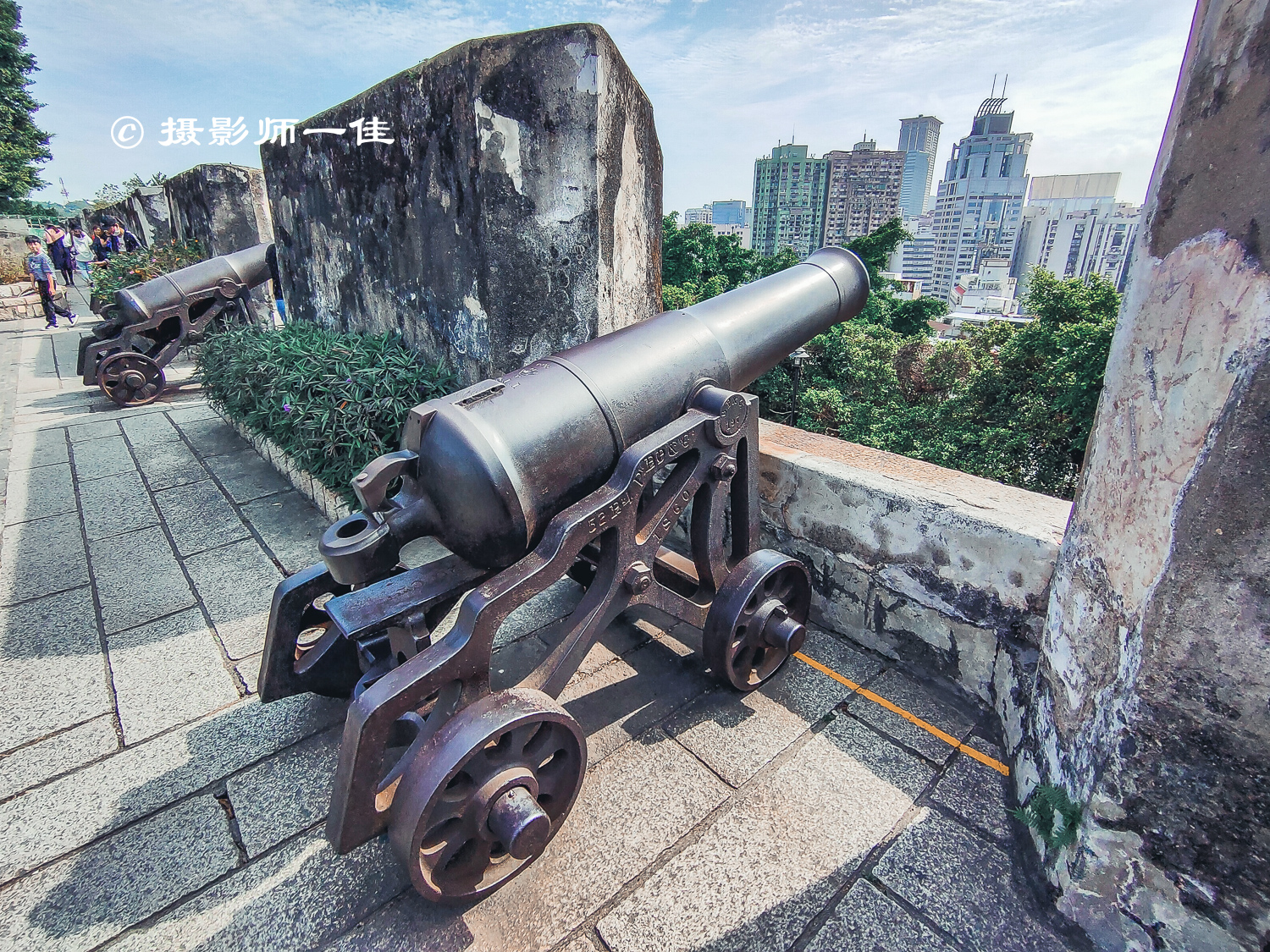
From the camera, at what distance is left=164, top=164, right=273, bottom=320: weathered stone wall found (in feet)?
27.9

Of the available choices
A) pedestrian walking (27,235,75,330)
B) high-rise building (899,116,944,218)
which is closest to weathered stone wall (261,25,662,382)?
pedestrian walking (27,235,75,330)

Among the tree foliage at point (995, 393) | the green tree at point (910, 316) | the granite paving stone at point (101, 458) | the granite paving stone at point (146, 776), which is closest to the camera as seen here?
the granite paving stone at point (146, 776)

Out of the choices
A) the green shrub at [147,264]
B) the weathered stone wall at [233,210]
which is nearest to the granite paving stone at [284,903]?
the weathered stone wall at [233,210]

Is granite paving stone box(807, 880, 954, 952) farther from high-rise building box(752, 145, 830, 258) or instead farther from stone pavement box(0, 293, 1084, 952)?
high-rise building box(752, 145, 830, 258)

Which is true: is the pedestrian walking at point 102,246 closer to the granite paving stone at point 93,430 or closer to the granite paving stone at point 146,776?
the granite paving stone at point 93,430

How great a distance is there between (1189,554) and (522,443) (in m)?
1.51

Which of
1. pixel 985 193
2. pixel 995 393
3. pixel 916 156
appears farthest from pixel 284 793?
pixel 916 156

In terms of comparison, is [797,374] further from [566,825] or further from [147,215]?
[566,825]

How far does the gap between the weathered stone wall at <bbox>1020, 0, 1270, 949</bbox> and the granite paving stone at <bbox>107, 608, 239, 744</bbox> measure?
274cm

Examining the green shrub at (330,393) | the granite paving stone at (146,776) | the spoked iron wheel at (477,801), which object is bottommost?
the granite paving stone at (146,776)

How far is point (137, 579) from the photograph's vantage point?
318 cm

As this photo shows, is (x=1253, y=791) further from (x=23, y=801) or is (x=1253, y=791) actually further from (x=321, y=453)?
(x=321, y=453)

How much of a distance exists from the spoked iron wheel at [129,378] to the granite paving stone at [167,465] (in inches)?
58.7

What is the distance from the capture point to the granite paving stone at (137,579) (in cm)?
291
